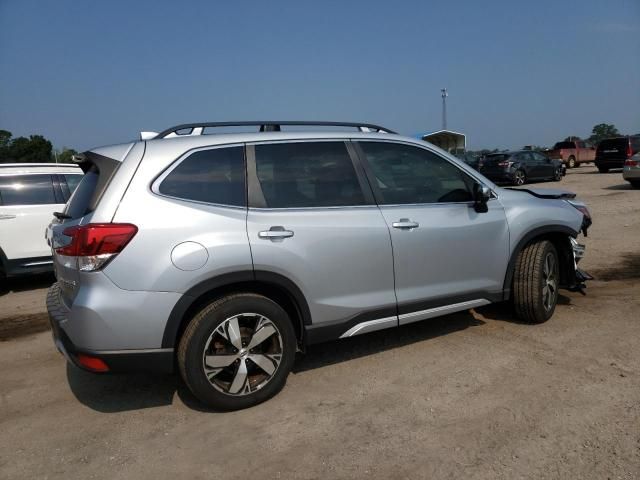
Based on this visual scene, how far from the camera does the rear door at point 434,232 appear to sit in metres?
3.65

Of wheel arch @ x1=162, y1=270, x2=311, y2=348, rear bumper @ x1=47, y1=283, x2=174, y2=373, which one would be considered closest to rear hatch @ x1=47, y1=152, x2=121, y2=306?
rear bumper @ x1=47, y1=283, x2=174, y2=373

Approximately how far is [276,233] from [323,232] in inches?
13.5

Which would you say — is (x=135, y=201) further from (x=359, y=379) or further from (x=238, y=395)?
(x=359, y=379)

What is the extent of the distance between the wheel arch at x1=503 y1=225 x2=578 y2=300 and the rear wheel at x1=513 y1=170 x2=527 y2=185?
18270 mm

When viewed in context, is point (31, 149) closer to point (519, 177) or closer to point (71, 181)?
point (519, 177)

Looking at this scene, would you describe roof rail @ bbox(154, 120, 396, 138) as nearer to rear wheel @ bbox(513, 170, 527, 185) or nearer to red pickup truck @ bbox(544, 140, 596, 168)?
rear wheel @ bbox(513, 170, 527, 185)

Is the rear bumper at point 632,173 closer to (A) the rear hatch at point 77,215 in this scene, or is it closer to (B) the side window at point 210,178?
(B) the side window at point 210,178

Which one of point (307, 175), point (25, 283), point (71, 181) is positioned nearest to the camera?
point (307, 175)

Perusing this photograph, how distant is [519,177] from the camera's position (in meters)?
22.0


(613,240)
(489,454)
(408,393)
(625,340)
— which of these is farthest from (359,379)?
(613,240)

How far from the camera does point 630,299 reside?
16.7 feet

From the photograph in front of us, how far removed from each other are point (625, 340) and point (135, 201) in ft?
12.8

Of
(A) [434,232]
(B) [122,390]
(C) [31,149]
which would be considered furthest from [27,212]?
(C) [31,149]

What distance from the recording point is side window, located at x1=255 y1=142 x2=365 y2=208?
129 inches
